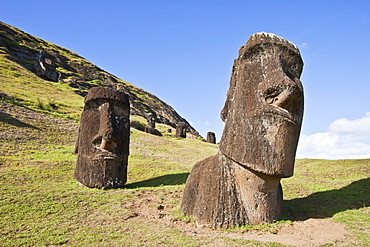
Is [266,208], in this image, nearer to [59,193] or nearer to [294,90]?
[294,90]

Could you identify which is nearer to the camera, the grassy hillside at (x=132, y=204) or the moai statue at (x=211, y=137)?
the grassy hillside at (x=132, y=204)

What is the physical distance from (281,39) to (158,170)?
9789 mm

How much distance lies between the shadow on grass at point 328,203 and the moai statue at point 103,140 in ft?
18.7

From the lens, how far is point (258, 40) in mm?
6875

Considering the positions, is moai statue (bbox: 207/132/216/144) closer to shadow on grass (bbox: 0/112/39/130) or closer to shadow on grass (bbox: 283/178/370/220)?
shadow on grass (bbox: 0/112/39/130)

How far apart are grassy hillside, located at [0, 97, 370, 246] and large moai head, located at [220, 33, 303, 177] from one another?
4.83 ft

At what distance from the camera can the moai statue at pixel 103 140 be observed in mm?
10539

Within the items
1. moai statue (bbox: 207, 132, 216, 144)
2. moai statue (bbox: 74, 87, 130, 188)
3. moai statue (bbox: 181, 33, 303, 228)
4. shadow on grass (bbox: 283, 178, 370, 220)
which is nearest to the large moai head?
moai statue (bbox: 181, 33, 303, 228)

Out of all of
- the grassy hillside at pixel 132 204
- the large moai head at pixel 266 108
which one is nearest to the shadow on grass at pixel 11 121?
the grassy hillside at pixel 132 204

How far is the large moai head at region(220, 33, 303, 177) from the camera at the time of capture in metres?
6.40

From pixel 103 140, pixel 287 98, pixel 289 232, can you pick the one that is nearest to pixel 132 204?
pixel 103 140

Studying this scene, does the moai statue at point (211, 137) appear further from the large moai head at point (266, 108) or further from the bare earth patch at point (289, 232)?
the large moai head at point (266, 108)

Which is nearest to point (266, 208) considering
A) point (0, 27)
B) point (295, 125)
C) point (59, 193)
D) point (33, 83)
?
point (295, 125)

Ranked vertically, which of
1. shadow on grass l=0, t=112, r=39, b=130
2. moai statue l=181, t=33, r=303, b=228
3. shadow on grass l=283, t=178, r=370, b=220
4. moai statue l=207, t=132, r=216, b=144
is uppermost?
moai statue l=207, t=132, r=216, b=144
